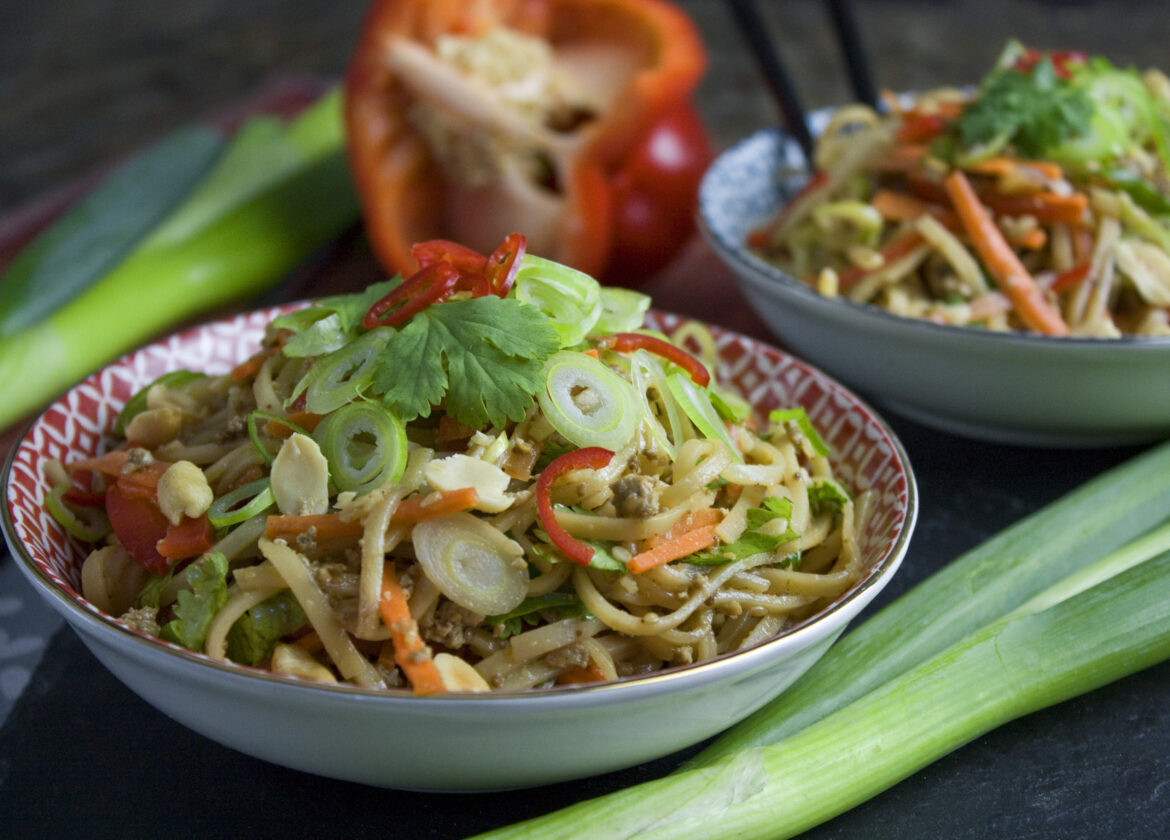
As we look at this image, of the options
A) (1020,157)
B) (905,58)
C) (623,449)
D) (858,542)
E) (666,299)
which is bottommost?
(905,58)

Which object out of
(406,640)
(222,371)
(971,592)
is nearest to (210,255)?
(222,371)

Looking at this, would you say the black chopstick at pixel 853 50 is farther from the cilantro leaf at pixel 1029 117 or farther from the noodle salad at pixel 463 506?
the noodle salad at pixel 463 506

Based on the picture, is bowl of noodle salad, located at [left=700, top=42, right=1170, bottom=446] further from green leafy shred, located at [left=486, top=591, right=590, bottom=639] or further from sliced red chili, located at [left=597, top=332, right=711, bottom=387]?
green leafy shred, located at [left=486, top=591, right=590, bottom=639]

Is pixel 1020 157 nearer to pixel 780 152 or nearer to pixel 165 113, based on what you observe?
pixel 780 152

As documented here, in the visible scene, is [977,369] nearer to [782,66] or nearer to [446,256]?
[446,256]

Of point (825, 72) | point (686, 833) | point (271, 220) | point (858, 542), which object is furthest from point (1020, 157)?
point (825, 72)

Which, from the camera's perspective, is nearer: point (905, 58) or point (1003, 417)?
point (1003, 417)

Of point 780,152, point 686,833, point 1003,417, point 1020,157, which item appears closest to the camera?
point 686,833
